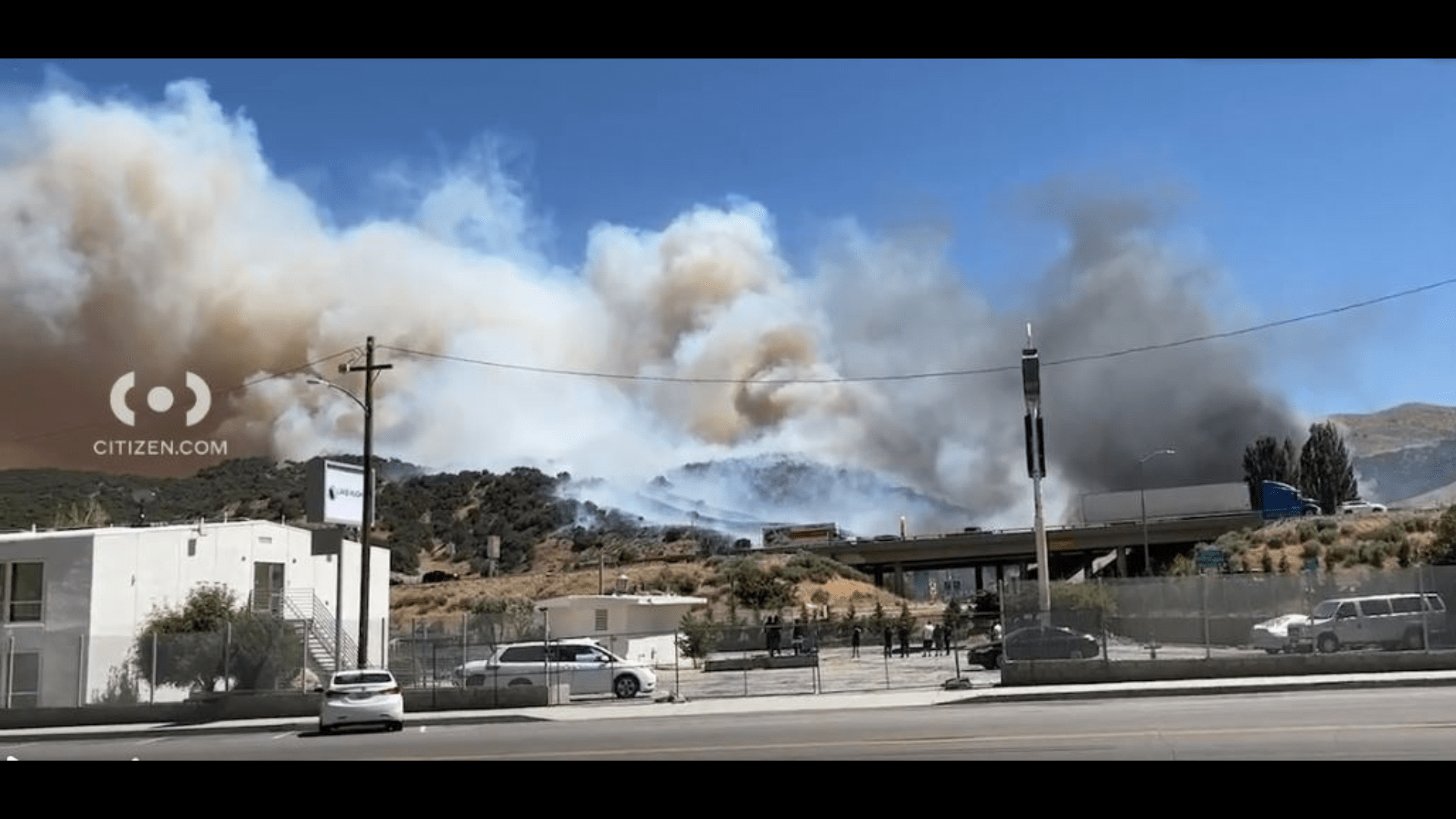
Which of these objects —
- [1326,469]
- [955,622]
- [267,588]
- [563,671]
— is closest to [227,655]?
[563,671]

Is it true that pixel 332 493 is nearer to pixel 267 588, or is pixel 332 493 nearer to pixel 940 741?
pixel 267 588

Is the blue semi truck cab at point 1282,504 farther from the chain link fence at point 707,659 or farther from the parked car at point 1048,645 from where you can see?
the parked car at point 1048,645

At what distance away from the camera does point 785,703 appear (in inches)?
1110

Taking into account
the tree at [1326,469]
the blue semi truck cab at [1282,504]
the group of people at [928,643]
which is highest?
the tree at [1326,469]

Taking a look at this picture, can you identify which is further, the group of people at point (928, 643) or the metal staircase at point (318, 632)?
the group of people at point (928, 643)

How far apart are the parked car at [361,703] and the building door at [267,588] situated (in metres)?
18.6

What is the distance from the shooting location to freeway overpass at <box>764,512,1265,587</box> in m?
102

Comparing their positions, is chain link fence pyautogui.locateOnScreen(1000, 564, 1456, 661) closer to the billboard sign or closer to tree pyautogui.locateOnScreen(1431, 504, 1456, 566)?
the billboard sign

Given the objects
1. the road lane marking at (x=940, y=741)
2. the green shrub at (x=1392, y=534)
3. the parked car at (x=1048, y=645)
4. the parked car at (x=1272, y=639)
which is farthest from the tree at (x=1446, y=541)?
the road lane marking at (x=940, y=741)

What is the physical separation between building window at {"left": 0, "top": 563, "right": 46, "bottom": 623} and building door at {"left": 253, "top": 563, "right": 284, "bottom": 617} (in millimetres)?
7707

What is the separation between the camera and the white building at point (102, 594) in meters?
34.2

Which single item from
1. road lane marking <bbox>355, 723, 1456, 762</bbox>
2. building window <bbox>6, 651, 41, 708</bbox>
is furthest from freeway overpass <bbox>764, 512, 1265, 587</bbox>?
road lane marking <bbox>355, 723, 1456, 762</bbox>
